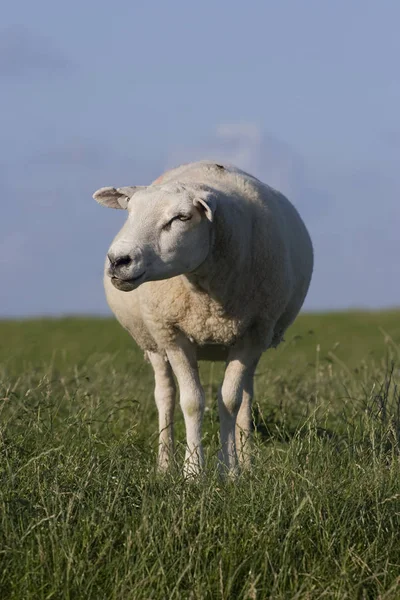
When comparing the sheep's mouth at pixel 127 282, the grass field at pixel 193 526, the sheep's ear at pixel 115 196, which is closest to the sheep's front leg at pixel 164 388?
the sheep's ear at pixel 115 196

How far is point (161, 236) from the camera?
569 centimetres

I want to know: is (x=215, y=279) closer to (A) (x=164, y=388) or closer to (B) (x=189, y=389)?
(B) (x=189, y=389)

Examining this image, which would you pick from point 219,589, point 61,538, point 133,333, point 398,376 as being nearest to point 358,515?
point 219,589

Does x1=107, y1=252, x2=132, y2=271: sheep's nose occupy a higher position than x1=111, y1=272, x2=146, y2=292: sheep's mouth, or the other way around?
x1=107, y1=252, x2=132, y2=271: sheep's nose

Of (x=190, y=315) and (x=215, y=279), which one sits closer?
(x=215, y=279)

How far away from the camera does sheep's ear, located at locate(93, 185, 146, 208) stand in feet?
20.5

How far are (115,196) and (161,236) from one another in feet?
2.68

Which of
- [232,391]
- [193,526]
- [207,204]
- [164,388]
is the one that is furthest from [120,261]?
[164,388]

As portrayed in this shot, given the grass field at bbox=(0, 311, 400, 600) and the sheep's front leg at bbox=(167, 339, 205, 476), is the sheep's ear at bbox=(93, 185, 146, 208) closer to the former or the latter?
the sheep's front leg at bbox=(167, 339, 205, 476)

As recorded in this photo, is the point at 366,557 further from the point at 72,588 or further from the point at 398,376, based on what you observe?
the point at 398,376

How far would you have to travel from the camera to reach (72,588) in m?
4.32

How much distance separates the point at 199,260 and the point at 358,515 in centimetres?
173

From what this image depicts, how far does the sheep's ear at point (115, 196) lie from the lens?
625cm

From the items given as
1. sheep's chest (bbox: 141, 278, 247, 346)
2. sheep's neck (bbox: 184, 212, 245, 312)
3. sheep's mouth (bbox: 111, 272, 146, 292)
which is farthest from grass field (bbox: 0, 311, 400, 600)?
sheep's neck (bbox: 184, 212, 245, 312)
